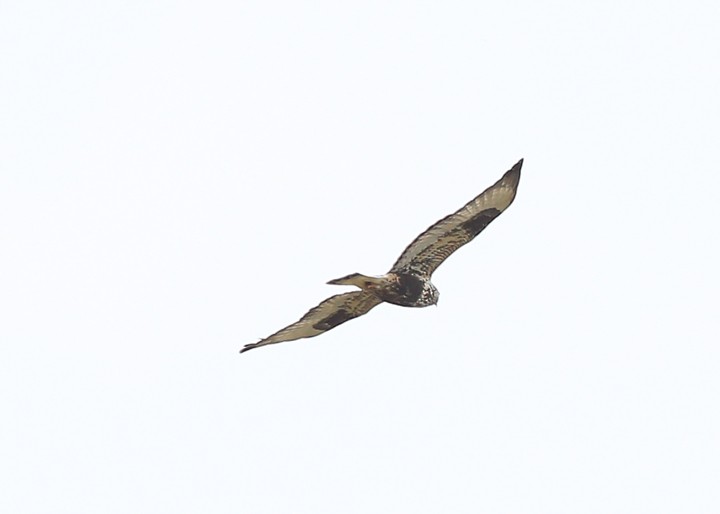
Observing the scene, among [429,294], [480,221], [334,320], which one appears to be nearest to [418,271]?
[429,294]

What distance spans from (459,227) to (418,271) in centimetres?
108

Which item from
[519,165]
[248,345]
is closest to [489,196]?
[519,165]

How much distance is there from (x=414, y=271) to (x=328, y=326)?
1.84 meters

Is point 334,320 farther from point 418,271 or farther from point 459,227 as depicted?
point 459,227

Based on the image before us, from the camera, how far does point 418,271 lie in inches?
971

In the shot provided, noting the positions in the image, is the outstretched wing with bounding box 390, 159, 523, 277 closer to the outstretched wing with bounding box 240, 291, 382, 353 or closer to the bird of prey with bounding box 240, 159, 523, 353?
the bird of prey with bounding box 240, 159, 523, 353

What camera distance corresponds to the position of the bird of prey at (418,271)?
944 inches

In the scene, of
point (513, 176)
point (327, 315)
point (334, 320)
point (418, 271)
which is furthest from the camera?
point (334, 320)

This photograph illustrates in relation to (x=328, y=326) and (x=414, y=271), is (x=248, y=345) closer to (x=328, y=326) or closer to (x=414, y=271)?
(x=328, y=326)

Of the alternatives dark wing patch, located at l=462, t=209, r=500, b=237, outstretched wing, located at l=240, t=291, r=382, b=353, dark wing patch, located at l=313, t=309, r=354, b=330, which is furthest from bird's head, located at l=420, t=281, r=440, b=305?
dark wing patch, located at l=313, t=309, r=354, b=330

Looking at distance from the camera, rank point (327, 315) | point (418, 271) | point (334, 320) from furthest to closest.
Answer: point (334, 320) < point (327, 315) < point (418, 271)

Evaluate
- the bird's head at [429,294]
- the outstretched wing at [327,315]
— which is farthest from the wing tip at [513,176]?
the outstretched wing at [327,315]

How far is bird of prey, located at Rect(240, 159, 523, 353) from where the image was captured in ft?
78.6

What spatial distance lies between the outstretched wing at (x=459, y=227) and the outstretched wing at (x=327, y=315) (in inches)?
30.1
